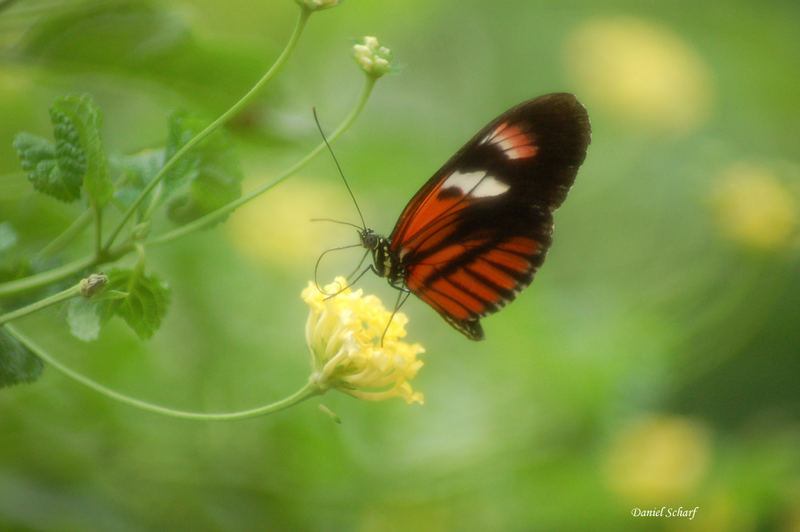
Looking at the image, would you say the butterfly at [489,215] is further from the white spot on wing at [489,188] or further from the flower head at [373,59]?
the flower head at [373,59]

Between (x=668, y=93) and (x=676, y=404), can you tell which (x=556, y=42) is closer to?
(x=668, y=93)

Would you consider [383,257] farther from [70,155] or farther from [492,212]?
[70,155]

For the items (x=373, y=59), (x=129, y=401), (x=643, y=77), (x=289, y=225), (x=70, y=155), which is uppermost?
(x=643, y=77)

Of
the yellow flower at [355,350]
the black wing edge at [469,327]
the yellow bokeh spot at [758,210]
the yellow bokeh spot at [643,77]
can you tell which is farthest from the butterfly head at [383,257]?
the yellow bokeh spot at [643,77]

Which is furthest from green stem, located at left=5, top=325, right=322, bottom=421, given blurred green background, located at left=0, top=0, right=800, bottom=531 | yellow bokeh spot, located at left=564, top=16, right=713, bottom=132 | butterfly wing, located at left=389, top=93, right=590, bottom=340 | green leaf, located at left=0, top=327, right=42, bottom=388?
yellow bokeh spot, located at left=564, top=16, right=713, bottom=132

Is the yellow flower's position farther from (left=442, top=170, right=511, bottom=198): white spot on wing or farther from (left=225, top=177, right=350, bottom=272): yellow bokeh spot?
(left=225, top=177, right=350, bottom=272): yellow bokeh spot

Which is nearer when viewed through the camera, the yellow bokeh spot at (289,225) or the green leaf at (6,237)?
the green leaf at (6,237)

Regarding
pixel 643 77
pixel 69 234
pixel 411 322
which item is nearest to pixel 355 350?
pixel 69 234
